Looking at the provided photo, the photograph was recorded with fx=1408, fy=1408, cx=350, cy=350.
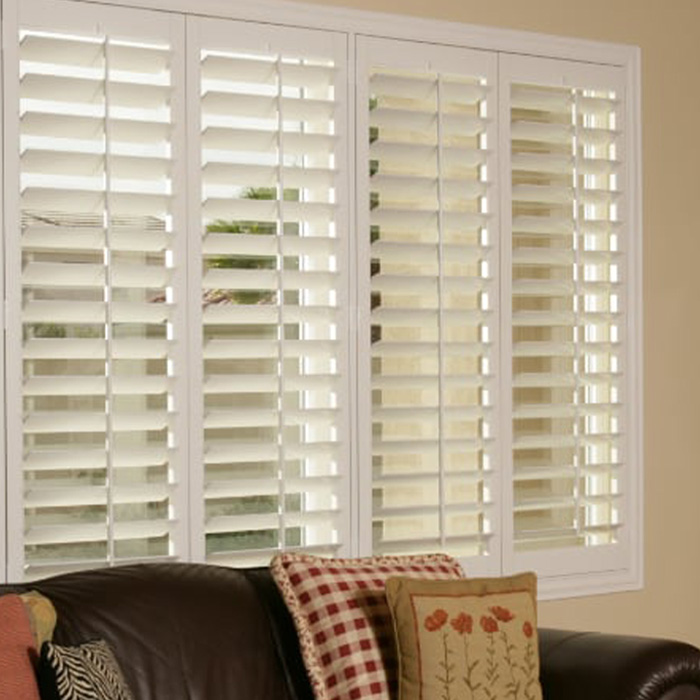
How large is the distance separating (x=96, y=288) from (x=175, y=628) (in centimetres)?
92

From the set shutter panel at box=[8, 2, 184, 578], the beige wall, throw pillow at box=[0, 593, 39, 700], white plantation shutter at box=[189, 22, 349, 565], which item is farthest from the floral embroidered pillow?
the beige wall

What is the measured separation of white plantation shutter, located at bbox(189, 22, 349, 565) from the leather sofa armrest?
799mm

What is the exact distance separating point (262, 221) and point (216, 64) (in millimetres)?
437

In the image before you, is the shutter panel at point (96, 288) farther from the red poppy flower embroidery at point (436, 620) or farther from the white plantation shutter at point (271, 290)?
the red poppy flower embroidery at point (436, 620)

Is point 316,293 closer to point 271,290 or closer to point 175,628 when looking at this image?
point 271,290

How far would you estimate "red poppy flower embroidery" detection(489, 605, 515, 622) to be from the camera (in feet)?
10.9

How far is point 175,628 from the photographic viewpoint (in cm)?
325

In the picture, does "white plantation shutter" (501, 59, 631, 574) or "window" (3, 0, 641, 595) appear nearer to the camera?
"window" (3, 0, 641, 595)

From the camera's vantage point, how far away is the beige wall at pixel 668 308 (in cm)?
454

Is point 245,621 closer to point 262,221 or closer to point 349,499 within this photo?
point 349,499

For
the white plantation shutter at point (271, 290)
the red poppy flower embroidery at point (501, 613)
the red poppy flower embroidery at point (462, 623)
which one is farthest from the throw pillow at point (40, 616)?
the red poppy flower embroidery at point (501, 613)

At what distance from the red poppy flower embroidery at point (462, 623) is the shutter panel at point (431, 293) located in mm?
757

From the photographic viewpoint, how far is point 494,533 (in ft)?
13.8

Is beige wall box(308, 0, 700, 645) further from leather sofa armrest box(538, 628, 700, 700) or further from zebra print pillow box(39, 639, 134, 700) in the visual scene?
zebra print pillow box(39, 639, 134, 700)
